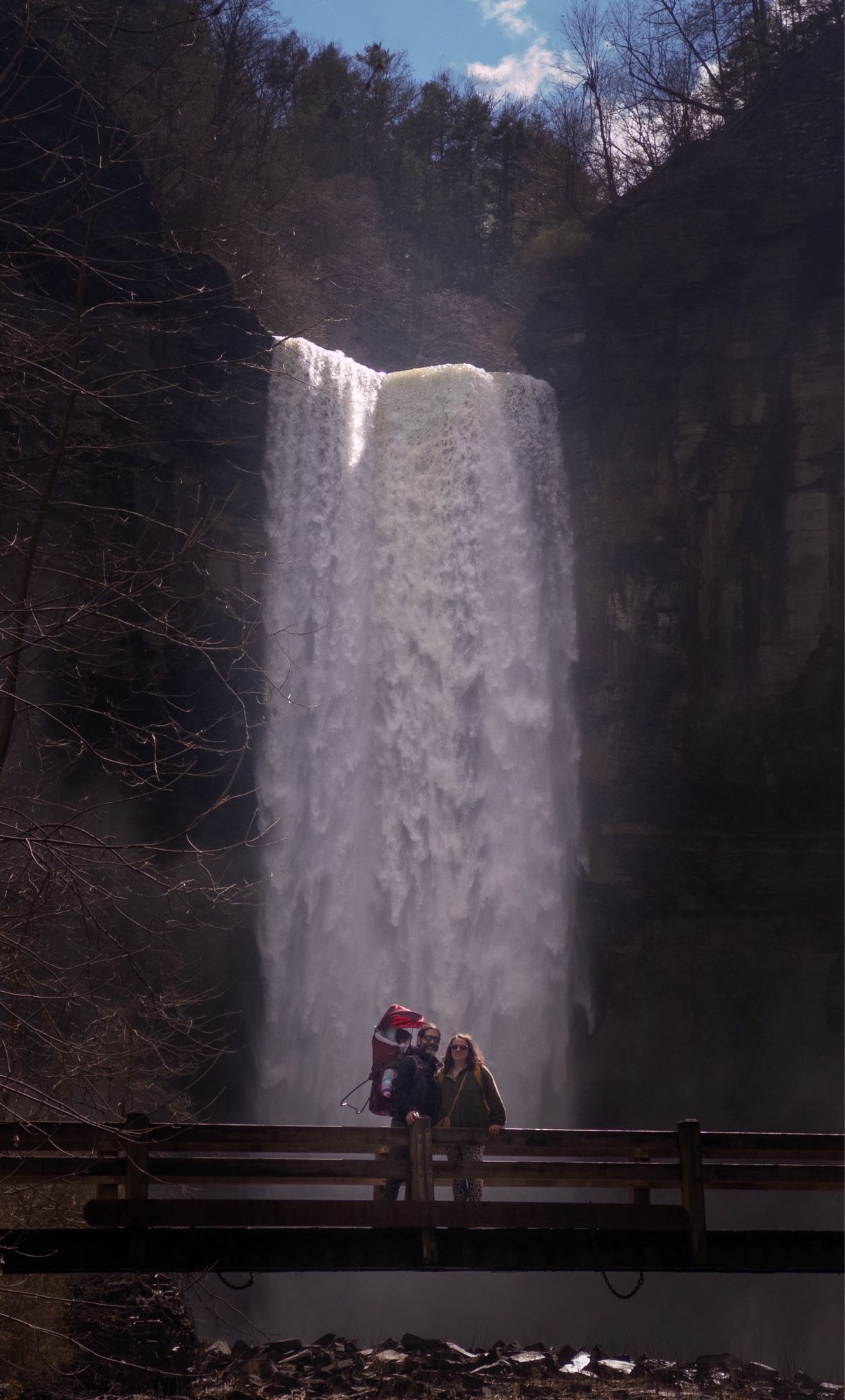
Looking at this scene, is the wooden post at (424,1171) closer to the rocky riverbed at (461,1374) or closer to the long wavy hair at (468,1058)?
the long wavy hair at (468,1058)

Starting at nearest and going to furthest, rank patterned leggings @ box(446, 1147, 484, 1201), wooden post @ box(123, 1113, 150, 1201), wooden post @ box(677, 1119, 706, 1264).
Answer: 1. wooden post @ box(123, 1113, 150, 1201)
2. wooden post @ box(677, 1119, 706, 1264)
3. patterned leggings @ box(446, 1147, 484, 1201)

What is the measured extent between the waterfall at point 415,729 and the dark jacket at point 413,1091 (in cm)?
1033

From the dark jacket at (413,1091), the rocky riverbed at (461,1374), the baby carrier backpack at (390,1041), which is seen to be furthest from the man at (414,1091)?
the rocky riverbed at (461,1374)

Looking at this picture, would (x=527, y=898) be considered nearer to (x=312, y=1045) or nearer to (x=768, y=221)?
(x=312, y=1045)

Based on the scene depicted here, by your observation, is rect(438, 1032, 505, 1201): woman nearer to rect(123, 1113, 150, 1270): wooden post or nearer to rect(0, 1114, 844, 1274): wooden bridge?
rect(0, 1114, 844, 1274): wooden bridge

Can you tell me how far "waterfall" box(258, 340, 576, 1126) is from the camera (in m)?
18.2

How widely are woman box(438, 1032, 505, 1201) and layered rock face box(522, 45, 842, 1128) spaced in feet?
36.9

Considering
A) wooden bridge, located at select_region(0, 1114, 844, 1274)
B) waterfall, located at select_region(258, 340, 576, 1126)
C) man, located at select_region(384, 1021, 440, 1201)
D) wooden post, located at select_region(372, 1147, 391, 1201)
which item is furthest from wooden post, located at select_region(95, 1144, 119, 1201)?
waterfall, located at select_region(258, 340, 576, 1126)

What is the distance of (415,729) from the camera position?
750 inches

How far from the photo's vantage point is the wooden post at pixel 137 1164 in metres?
6.30

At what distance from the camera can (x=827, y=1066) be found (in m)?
17.6

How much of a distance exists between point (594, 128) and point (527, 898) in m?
18.8

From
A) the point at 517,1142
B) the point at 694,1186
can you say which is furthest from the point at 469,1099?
the point at 694,1186

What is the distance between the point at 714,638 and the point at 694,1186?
1324cm
